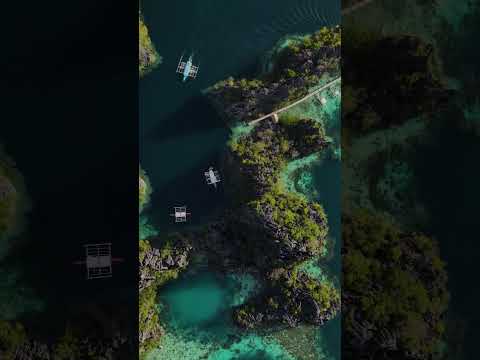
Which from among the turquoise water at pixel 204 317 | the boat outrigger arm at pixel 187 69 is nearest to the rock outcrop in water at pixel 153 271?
the turquoise water at pixel 204 317

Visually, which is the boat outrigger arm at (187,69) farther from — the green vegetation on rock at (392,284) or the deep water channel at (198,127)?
the green vegetation on rock at (392,284)

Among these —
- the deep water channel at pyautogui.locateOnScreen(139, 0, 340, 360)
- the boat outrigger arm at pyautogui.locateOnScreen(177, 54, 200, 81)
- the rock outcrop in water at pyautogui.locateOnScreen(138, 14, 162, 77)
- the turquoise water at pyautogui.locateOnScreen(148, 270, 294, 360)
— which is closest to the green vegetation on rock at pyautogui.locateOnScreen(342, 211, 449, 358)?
the deep water channel at pyautogui.locateOnScreen(139, 0, 340, 360)

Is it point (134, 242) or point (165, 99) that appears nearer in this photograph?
point (165, 99)

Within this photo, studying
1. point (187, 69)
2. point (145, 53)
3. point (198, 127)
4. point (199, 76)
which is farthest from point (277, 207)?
point (145, 53)

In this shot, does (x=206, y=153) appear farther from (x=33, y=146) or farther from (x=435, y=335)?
(x=435, y=335)

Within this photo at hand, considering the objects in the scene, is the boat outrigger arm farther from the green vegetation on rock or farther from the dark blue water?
the green vegetation on rock

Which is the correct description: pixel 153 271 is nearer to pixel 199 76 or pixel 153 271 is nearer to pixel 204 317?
pixel 204 317

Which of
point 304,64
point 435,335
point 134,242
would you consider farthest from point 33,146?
point 435,335

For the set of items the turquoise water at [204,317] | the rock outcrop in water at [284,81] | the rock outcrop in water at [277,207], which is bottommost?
the turquoise water at [204,317]
